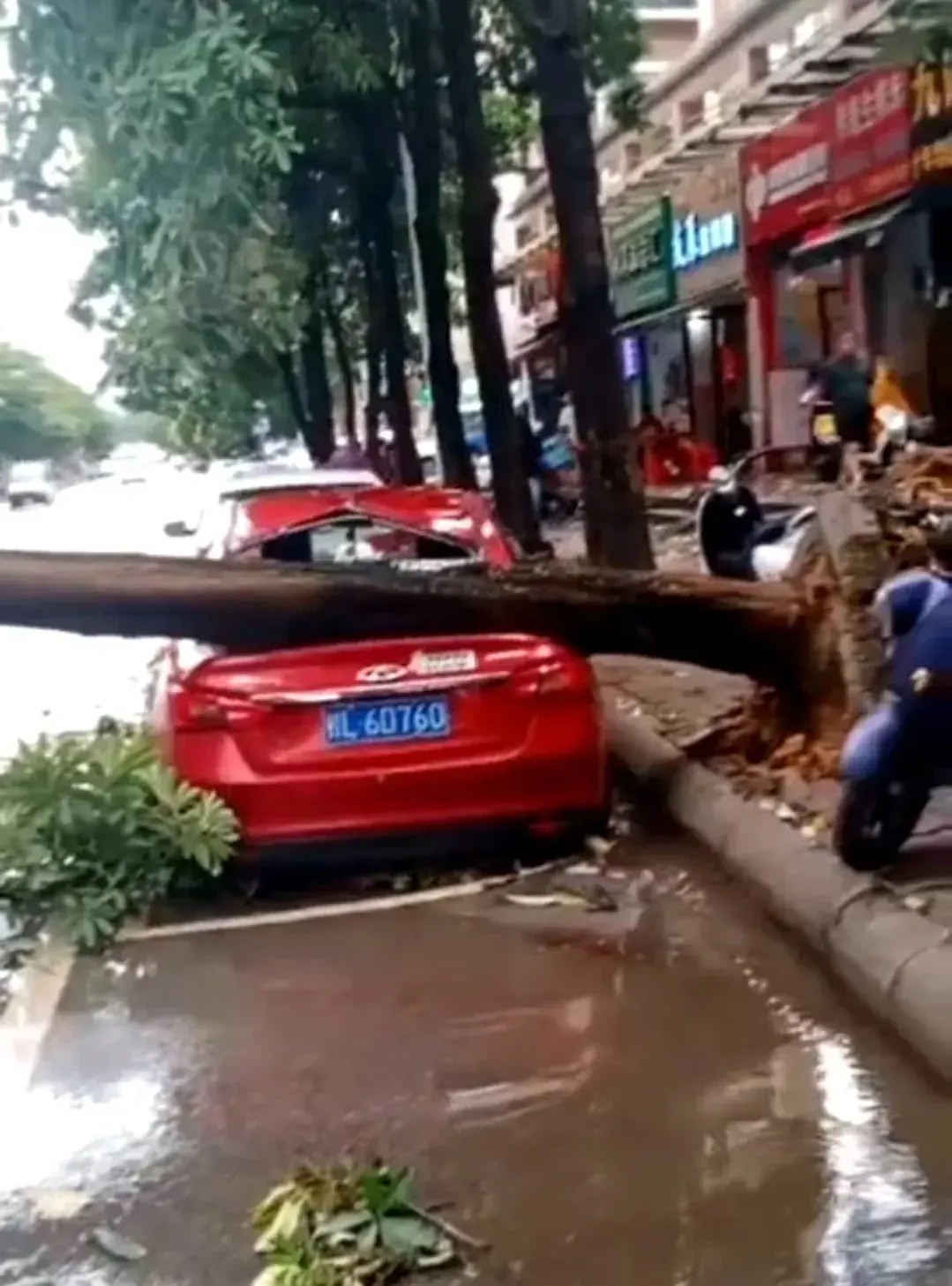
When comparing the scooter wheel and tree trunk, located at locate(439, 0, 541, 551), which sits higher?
tree trunk, located at locate(439, 0, 541, 551)

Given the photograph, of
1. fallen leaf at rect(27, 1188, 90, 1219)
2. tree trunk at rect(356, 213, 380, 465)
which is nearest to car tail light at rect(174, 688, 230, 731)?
fallen leaf at rect(27, 1188, 90, 1219)

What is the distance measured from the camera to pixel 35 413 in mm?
125750

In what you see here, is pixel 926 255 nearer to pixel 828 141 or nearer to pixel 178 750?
pixel 828 141

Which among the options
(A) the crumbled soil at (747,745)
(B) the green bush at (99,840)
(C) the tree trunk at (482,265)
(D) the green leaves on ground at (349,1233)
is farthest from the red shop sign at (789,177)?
(D) the green leaves on ground at (349,1233)

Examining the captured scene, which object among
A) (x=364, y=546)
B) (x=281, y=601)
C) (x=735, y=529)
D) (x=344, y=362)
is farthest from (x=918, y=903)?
(x=344, y=362)

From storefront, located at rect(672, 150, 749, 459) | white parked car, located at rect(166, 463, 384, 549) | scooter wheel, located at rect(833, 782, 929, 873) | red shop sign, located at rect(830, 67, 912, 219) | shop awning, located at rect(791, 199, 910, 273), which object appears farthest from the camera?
storefront, located at rect(672, 150, 749, 459)

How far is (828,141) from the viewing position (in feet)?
86.2

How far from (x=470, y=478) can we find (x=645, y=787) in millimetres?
12009

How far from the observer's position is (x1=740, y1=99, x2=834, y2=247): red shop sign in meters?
26.8

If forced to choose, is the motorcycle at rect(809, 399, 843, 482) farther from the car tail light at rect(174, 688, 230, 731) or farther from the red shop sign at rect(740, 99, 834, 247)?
the car tail light at rect(174, 688, 230, 731)

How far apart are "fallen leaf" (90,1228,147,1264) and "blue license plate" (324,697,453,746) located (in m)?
3.11

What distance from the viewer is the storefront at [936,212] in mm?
21672

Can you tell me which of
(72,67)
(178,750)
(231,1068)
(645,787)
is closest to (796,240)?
(72,67)

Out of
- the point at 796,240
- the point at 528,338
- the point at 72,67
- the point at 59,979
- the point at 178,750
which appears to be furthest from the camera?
the point at 528,338
